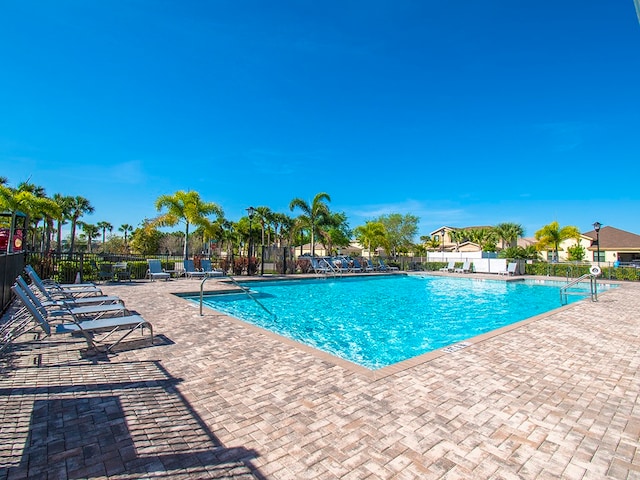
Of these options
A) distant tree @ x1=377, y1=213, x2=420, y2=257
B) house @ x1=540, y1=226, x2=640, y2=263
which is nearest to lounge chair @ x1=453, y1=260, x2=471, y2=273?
distant tree @ x1=377, y1=213, x2=420, y2=257

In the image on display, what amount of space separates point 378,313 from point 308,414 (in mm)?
A: 7712

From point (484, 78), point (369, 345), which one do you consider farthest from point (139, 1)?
point (484, 78)

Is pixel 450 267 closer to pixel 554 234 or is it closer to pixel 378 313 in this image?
pixel 378 313

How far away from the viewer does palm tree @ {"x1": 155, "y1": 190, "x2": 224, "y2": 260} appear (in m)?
18.6

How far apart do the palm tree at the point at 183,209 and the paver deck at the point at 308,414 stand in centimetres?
1449

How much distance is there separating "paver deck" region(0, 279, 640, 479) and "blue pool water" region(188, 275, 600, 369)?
2.29 meters

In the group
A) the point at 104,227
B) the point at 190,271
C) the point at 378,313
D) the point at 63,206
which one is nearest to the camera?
the point at 378,313

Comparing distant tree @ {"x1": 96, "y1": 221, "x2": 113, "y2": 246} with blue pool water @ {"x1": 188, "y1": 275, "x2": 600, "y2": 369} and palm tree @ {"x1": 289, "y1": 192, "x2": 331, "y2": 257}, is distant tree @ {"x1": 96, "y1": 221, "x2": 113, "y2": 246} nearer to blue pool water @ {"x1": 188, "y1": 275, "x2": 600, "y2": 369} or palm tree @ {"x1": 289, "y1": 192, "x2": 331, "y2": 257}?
palm tree @ {"x1": 289, "y1": 192, "x2": 331, "y2": 257}

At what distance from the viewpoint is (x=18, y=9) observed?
8086 mm

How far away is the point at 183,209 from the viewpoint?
62.4 feet

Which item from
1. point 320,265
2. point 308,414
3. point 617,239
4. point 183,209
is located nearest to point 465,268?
point 320,265

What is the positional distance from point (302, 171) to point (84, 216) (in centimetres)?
2842

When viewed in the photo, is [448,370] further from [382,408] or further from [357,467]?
[357,467]

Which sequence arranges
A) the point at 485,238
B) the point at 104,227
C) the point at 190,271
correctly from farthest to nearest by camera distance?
the point at 104,227, the point at 485,238, the point at 190,271
